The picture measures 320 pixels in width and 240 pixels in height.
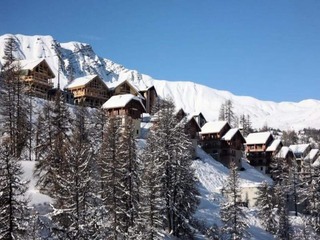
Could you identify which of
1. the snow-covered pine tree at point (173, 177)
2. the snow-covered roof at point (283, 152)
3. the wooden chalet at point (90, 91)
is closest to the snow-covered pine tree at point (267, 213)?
the snow-covered pine tree at point (173, 177)

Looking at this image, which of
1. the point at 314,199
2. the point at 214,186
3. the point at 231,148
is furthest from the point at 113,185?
the point at 231,148

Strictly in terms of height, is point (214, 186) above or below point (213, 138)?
below

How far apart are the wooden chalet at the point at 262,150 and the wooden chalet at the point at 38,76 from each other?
51879mm

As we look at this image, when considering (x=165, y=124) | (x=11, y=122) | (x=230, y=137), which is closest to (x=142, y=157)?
(x=165, y=124)

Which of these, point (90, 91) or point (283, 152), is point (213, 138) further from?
point (90, 91)

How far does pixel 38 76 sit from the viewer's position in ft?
311

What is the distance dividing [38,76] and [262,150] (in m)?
56.8

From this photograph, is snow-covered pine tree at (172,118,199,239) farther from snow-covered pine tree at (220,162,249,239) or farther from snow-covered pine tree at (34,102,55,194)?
snow-covered pine tree at (34,102,55,194)

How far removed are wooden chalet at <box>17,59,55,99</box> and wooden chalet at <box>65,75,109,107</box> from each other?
21.2ft

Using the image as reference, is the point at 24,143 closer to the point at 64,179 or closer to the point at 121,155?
the point at 121,155

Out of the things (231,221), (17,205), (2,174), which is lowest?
(231,221)

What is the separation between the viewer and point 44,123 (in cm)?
5288

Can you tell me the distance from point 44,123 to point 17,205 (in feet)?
79.6

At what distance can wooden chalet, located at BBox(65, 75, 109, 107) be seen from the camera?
100 m
